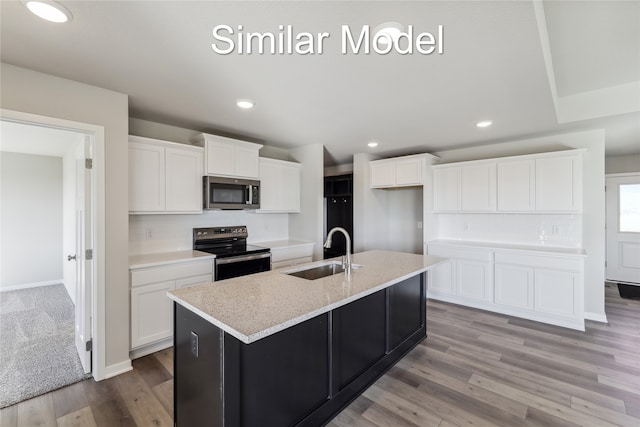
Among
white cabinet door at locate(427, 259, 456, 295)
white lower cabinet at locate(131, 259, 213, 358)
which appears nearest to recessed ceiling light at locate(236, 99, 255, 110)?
white lower cabinet at locate(131, 259, 213, 358)

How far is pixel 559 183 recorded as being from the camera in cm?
350

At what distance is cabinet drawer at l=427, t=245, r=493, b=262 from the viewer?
3821mm

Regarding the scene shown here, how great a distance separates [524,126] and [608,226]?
12.8 ft

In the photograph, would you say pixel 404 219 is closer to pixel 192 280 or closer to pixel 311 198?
pixel 311 198

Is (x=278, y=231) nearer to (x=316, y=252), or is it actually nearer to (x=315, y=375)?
(x=316, y=252)

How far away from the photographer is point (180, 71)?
2.12m

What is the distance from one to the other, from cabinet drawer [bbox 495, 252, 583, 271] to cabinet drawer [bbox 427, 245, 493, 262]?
13 cm

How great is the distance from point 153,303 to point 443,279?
12.1ft

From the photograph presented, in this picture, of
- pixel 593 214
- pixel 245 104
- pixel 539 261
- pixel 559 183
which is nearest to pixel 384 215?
pixel 539 261

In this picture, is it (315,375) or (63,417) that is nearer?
(315,375)

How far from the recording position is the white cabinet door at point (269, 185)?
13.3 ft

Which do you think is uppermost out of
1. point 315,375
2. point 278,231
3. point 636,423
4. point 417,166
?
point 417,166

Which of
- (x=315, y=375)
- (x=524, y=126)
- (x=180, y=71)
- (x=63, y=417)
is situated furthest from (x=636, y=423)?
(x=180, y=71)

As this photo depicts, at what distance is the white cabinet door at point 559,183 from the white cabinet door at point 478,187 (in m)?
0.50
